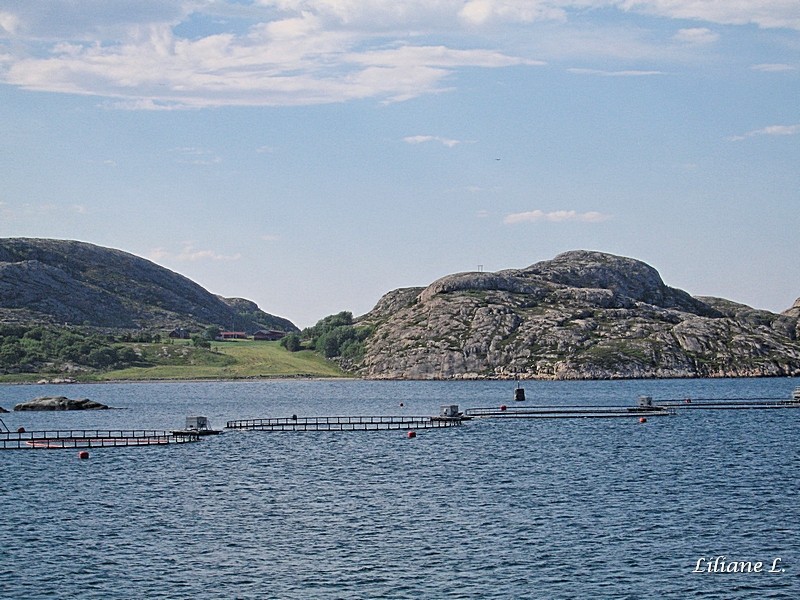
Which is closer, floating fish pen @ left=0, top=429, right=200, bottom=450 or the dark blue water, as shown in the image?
the dark blue water

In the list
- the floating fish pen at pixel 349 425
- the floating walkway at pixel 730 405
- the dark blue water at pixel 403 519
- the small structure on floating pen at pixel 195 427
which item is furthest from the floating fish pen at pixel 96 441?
the floating walkway at pixel 730 405

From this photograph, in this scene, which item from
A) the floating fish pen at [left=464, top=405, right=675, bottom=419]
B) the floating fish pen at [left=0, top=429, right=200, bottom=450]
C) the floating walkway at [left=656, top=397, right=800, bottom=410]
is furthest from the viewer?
the floating walkway at [left=656, top=397, right=800, bottom=410]

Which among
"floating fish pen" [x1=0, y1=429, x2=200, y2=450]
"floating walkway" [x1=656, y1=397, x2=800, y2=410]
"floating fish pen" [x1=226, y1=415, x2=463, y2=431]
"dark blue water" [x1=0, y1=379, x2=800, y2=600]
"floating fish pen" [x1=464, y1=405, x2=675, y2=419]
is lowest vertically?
"dark blue water" [x1=0, y1=379, x2=800, y2=600]

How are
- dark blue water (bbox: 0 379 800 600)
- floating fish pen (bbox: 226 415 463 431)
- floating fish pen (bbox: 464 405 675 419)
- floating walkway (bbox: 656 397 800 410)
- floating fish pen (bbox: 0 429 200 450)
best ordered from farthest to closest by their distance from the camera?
floating walkway (bbox: 656 397 800 410) → floating fish pen (bbox: 464 405 675 419) → floating fish pen (bbox: 226 415 463 431) → floating fish pen (bbox: 0 429 200 450) → dark blue water (bbox: 0 379 800 600)

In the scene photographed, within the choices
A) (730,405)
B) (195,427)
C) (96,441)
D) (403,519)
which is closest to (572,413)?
(730,405)

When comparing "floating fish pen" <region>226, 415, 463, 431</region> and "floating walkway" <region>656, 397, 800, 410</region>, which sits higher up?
"floating walkway" <region>656, 397, 800, 410</region>

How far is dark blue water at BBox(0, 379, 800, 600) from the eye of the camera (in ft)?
192

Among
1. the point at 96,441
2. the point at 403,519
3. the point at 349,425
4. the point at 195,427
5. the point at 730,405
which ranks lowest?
the point at 403,519

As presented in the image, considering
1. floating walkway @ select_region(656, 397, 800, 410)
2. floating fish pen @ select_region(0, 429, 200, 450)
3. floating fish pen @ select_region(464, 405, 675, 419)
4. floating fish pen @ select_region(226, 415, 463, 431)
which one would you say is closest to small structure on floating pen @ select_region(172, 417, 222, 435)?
floating fish pen @ select_region(0, 429, 200, 450)

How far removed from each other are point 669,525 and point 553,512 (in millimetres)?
9741

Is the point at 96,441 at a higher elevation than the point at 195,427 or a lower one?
lower

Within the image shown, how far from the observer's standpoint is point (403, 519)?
77812 millimetres

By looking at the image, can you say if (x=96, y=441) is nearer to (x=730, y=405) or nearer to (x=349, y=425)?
(x=349, y=425)

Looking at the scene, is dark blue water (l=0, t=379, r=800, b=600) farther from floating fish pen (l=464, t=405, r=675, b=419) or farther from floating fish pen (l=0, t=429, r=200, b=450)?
floating fish pen (l=464, t=405, r=675, b=419)
